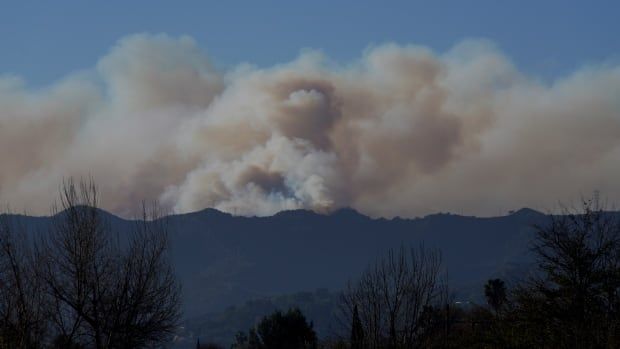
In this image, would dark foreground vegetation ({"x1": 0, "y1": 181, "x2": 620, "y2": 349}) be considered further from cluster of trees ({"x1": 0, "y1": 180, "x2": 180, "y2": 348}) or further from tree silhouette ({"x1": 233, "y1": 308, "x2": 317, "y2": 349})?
tree silhouette ({"x1": 233, "y1": 308, "x2": 317, "y2": 349})

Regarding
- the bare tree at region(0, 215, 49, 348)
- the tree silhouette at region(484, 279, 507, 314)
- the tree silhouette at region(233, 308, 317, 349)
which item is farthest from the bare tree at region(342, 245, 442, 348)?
the tree silhouette at region(484, 279, 507, 314)

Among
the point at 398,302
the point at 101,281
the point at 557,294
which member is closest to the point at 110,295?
the point at 101,281

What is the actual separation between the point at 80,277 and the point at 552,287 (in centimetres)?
2769

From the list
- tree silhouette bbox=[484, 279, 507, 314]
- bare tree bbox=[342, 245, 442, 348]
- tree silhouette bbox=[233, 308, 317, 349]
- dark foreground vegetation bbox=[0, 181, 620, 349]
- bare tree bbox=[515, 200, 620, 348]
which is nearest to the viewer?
dark foreground vegetation bbox=[0, 181, 620, 349]

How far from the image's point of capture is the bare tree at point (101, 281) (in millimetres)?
29203

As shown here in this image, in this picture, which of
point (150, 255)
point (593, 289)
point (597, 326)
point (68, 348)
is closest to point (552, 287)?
point (593, 289)

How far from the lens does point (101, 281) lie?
29.8 m

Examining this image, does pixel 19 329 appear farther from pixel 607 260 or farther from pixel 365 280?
pixel 607 260

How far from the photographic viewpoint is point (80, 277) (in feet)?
94.6

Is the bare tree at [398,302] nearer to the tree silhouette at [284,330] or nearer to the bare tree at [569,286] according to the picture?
the bare tree at [569,286]

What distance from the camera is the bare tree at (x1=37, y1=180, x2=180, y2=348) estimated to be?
1150 inches

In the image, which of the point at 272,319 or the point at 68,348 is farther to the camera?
the point at 272,319

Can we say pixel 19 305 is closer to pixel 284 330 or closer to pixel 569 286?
pixel 569 286

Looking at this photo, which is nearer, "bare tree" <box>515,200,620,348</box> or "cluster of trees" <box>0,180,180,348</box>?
"cluster of trees" <box>0,180,180,348</box>
